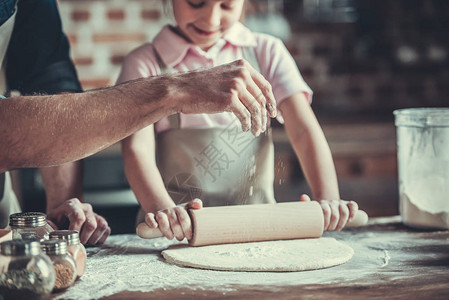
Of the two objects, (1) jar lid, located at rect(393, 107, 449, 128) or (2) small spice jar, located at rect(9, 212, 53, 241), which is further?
(1) jar lid, located at rect(393, 107, 449, 128)

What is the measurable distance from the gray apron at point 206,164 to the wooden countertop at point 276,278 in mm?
271

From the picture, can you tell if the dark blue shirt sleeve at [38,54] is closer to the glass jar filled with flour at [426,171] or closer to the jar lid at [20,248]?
the jar lid at [20,248]

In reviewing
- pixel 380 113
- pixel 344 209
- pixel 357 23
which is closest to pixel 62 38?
pixel 344 209

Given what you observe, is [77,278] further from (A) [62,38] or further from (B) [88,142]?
(A) [62,38]

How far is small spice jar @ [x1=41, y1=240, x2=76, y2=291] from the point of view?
0.82 metres

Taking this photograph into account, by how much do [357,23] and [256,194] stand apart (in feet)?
7.16

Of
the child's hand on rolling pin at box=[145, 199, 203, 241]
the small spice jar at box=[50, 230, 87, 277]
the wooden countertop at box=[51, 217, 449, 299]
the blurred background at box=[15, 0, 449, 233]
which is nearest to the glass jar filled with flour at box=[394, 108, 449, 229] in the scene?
the wooden countertop at box=[51, 217, 449, 299]

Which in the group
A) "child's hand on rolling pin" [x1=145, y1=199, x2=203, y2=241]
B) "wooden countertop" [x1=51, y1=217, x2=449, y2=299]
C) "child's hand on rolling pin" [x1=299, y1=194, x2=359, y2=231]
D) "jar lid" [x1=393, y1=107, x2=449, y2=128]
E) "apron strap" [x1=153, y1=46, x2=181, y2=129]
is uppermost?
"apron strap" [x1=153, y1=46, x2=181, y2=129]

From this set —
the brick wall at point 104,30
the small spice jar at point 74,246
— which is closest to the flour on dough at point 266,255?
the small spice jar at point 74,246

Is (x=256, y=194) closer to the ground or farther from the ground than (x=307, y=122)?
closer to the ground

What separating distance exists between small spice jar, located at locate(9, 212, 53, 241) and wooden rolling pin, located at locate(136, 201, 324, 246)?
180 millimetres

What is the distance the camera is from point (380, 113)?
296cm

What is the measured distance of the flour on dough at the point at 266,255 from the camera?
0.94 meters

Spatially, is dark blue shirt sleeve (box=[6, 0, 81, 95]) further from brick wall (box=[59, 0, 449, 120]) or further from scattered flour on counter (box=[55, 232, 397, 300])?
brick wall (box=[59, 0, 449, 120])
